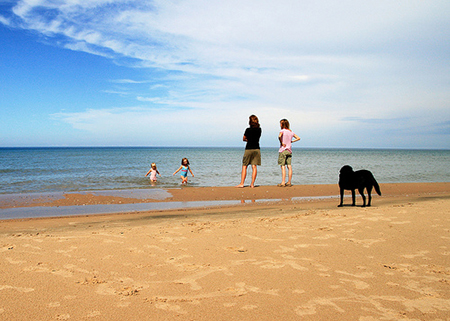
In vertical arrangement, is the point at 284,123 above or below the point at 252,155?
above

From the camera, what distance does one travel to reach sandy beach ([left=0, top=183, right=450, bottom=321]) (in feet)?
7.98

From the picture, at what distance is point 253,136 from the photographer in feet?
35.2

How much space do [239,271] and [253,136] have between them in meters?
7.83

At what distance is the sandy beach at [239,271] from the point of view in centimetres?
243

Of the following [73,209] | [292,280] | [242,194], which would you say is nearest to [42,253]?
[292,280]

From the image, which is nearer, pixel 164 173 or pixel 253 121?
pixel 253 121

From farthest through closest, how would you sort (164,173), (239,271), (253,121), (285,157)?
(164,173), (285,157), (253,121), (239,271)

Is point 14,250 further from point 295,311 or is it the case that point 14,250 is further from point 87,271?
point 295,311

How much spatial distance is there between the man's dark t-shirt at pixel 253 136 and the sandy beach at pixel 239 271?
527cm

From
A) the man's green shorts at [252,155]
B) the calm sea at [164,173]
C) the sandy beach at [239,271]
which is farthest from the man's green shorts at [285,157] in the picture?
the sandy beach at [239,271]

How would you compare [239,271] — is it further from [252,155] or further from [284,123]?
[284,123]

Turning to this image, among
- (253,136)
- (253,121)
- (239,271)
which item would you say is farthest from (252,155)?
(239,271)

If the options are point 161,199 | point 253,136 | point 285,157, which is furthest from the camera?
point 285,157

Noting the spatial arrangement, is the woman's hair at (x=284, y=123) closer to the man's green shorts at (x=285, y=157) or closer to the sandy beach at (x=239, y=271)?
the man's green shorts at (x=285, y=157)
